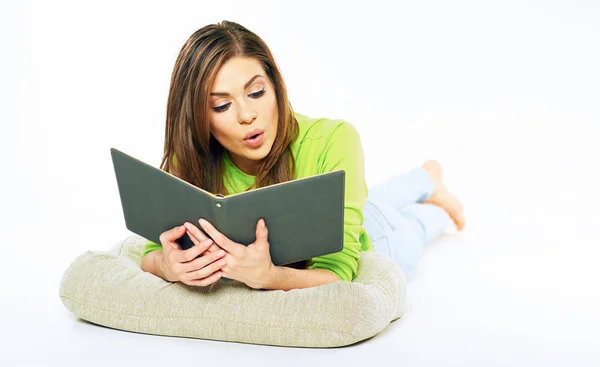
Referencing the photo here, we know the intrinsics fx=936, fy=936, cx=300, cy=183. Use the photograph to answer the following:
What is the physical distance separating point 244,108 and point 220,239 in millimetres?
504

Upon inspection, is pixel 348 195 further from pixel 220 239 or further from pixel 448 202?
pixel 448 202

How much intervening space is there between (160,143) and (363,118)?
Answer: 128cm

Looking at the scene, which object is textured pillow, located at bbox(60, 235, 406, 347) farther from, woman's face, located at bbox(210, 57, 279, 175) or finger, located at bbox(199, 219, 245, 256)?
woman's face, located at bbox(210, 57, 279, 175)

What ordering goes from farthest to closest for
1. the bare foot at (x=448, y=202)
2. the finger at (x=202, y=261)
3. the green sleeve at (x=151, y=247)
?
the bare foot at (x=448, y=202)
the green sleeve at (x=151, y=247)
the finger at (x=202, y=261)

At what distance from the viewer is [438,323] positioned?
3.47 meters

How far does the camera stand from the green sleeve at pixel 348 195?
11.3 feet

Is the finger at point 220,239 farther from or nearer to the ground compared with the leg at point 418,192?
farther from the ground

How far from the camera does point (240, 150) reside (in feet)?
11.3

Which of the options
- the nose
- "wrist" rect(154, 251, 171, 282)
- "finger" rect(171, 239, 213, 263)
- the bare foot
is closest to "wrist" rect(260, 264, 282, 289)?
"finger" rect(171, 239, 213, 263)

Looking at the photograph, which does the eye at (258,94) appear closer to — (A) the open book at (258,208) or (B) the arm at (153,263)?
(A) the open book at (258,208)

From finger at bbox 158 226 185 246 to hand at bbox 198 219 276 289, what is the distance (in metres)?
0.13

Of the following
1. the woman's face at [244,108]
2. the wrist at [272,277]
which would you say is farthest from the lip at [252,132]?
the wrist at [272,277]

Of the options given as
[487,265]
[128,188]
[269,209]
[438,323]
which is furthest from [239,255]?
[487,265]

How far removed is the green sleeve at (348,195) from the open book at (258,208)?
0.85 ft
